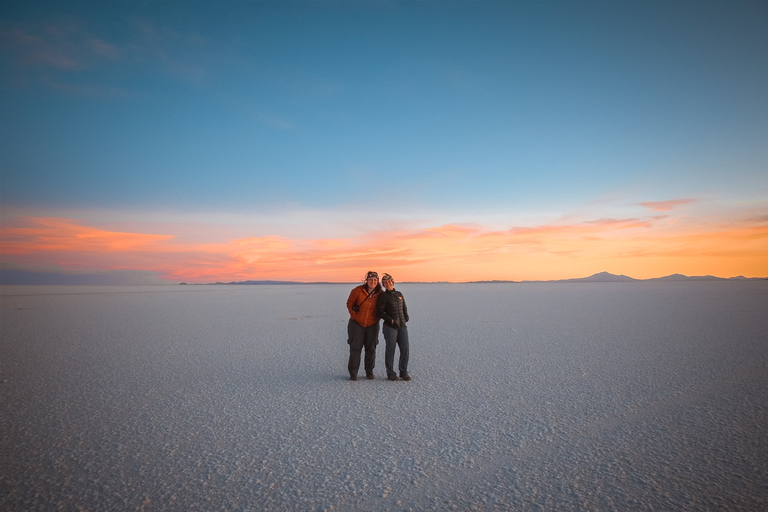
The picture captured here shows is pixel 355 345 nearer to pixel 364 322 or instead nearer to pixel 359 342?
pixel 359 342

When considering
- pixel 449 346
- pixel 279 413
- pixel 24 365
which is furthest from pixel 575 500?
pixel 24 365

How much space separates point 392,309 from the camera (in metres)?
6.23

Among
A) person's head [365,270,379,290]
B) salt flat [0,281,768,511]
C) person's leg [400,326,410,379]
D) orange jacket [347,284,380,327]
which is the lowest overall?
salt flat [0,281,768,511]

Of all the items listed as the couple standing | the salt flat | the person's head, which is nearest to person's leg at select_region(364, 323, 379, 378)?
the couple standing

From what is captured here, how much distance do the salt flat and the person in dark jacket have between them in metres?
0.33

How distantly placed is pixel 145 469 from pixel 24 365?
6087 millimetres

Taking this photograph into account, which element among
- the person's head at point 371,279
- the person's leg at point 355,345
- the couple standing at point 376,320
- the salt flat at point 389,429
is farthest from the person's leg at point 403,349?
the person's head at point 371,279

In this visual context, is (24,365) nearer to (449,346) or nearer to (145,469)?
(145,469)

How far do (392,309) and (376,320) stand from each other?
363mm

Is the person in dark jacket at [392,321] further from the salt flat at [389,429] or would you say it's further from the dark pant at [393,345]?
the salt flat at [389,429]

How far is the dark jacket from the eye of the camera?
6.22 m

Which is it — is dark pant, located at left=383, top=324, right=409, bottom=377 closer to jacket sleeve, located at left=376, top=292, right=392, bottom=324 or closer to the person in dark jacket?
the person in dark jacket

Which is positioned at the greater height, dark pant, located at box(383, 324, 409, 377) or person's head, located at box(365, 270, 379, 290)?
person's head, located at box(365, 270, 379, 290)

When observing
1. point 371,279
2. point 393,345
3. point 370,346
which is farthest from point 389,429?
point 371,279
